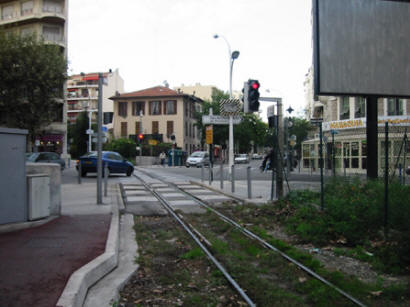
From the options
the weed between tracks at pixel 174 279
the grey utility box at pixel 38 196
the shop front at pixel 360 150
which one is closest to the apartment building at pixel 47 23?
the shop front at pixel 360 150

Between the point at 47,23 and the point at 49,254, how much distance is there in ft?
156

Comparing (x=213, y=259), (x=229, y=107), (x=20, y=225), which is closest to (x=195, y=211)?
(x=20, y=225)

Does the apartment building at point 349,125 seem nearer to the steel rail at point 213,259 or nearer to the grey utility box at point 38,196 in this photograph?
the steel rail at point 213,259

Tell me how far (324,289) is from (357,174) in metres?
5.79

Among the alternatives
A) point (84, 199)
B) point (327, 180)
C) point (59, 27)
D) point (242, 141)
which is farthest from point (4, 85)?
point (242, 141)

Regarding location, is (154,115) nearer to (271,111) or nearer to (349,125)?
(349,125)

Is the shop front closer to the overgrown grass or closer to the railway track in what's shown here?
the overgrown grass

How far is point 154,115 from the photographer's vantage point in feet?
203

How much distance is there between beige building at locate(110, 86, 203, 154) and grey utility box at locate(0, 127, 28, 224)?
52530 millimetres

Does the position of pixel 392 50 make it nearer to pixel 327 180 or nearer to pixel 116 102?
pixel 327 180

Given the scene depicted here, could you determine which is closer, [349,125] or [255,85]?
[255,85]

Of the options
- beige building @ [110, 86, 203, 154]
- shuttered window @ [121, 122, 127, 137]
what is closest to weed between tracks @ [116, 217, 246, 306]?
beige building @ [110, 86, 203, 154]

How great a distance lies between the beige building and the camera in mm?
60875

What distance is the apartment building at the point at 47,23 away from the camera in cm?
4606
